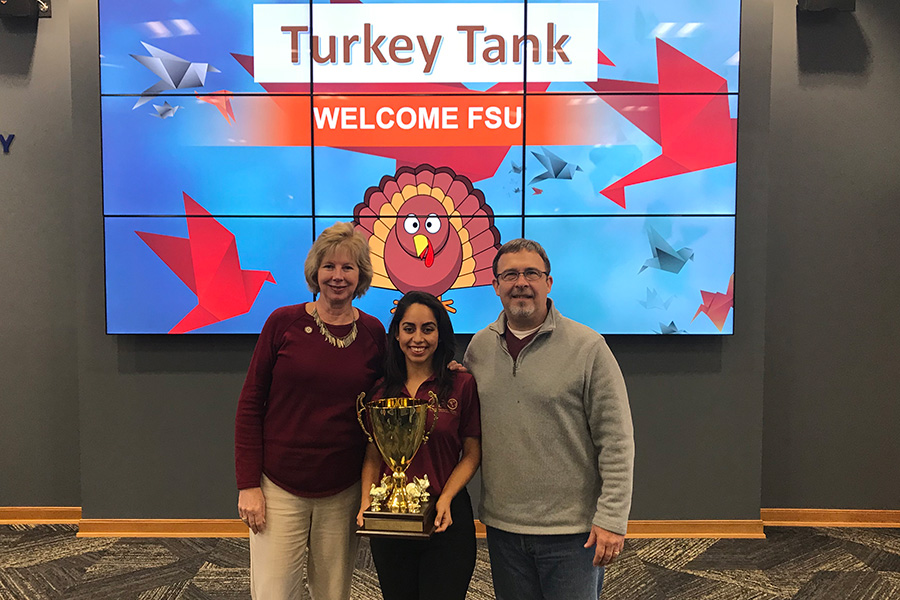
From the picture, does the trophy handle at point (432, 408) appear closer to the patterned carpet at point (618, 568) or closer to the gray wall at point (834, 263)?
the patterned carpet at point (618, 568)

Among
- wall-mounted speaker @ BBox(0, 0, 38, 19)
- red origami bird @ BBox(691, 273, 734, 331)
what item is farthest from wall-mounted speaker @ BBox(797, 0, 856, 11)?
wall-mounted speaker @ BBox(0, 0, 38, 19)

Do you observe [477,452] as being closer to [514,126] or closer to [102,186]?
[514,126]

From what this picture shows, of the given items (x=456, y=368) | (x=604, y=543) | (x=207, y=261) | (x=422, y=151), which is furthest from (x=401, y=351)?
(x=207, y=261)

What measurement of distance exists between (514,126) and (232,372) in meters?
2.10

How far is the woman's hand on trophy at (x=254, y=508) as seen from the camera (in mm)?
1947

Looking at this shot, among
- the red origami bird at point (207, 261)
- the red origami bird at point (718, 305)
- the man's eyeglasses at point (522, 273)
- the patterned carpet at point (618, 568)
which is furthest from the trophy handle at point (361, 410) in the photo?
the red origami bird at point (718, 305)

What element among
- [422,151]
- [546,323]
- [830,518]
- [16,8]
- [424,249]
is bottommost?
[830,518]

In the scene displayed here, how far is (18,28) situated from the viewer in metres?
3.79

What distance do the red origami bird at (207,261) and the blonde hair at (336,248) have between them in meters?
1.66

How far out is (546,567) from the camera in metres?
1.78

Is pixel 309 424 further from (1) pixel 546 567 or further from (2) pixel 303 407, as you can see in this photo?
(1) pixel 546 567

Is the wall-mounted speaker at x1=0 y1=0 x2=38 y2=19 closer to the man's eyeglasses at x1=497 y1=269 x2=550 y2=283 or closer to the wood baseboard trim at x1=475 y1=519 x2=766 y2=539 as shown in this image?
the man's eyeglasses at x1=497 y1=269 x2=550 y2=283

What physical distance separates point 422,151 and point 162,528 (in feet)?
8.50

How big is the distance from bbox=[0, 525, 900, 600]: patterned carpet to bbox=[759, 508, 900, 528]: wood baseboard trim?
0.40 feet
